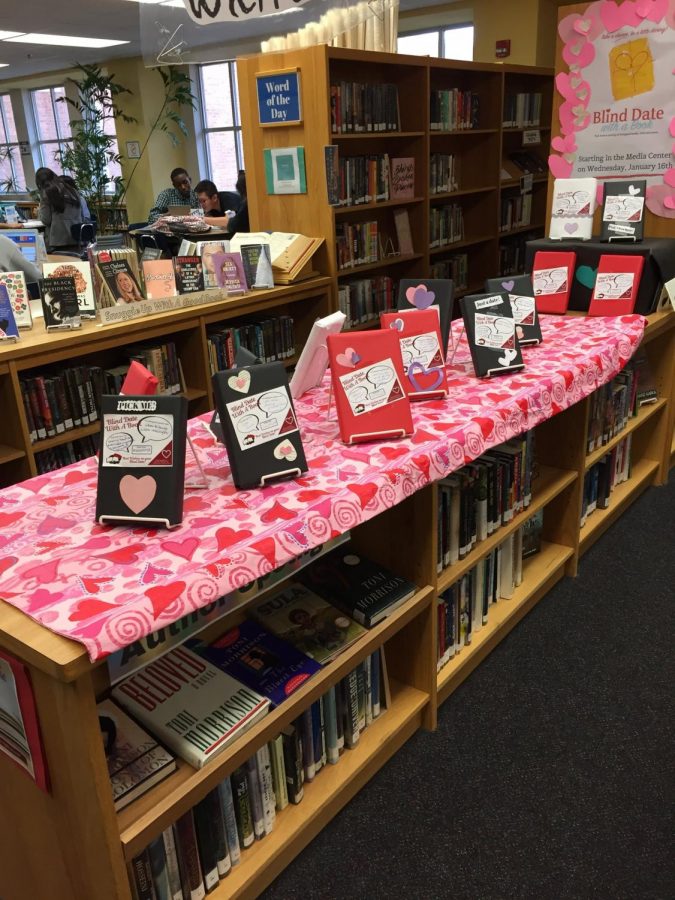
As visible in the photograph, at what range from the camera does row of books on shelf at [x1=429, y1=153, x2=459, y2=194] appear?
4.74m

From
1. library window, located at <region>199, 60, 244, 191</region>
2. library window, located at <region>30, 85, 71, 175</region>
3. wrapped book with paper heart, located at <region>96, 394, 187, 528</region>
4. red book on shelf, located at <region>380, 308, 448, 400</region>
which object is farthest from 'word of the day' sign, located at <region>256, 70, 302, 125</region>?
library window, located at <region>30, 85, 71, 175</region>

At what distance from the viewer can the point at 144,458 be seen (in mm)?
1303

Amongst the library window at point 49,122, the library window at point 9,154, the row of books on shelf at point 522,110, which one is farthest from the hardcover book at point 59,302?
the library window at point 9,154

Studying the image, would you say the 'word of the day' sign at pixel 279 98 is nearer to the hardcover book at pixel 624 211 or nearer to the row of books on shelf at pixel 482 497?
the hardcover book at pixel 624 211

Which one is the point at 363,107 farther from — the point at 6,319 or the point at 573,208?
the point at 6,319

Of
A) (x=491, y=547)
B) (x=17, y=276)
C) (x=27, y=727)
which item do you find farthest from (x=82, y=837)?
(x=17, y=276)

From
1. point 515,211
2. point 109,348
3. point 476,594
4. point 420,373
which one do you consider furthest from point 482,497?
point 515,211

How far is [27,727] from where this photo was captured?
1199 mm

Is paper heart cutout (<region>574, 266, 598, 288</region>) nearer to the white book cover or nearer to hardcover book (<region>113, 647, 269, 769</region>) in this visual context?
the white book cover

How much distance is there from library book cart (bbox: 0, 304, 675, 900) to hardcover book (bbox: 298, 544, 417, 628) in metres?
0.03

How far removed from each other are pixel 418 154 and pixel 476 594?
10.4ft

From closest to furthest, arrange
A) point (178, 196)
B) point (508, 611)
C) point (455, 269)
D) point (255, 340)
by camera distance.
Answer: point (508, 611) < point (255, 340) < point (455, 269) < point (178, 196)

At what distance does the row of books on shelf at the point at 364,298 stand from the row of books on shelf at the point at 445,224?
0.56 meters

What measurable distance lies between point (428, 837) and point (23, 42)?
31.4 feet
